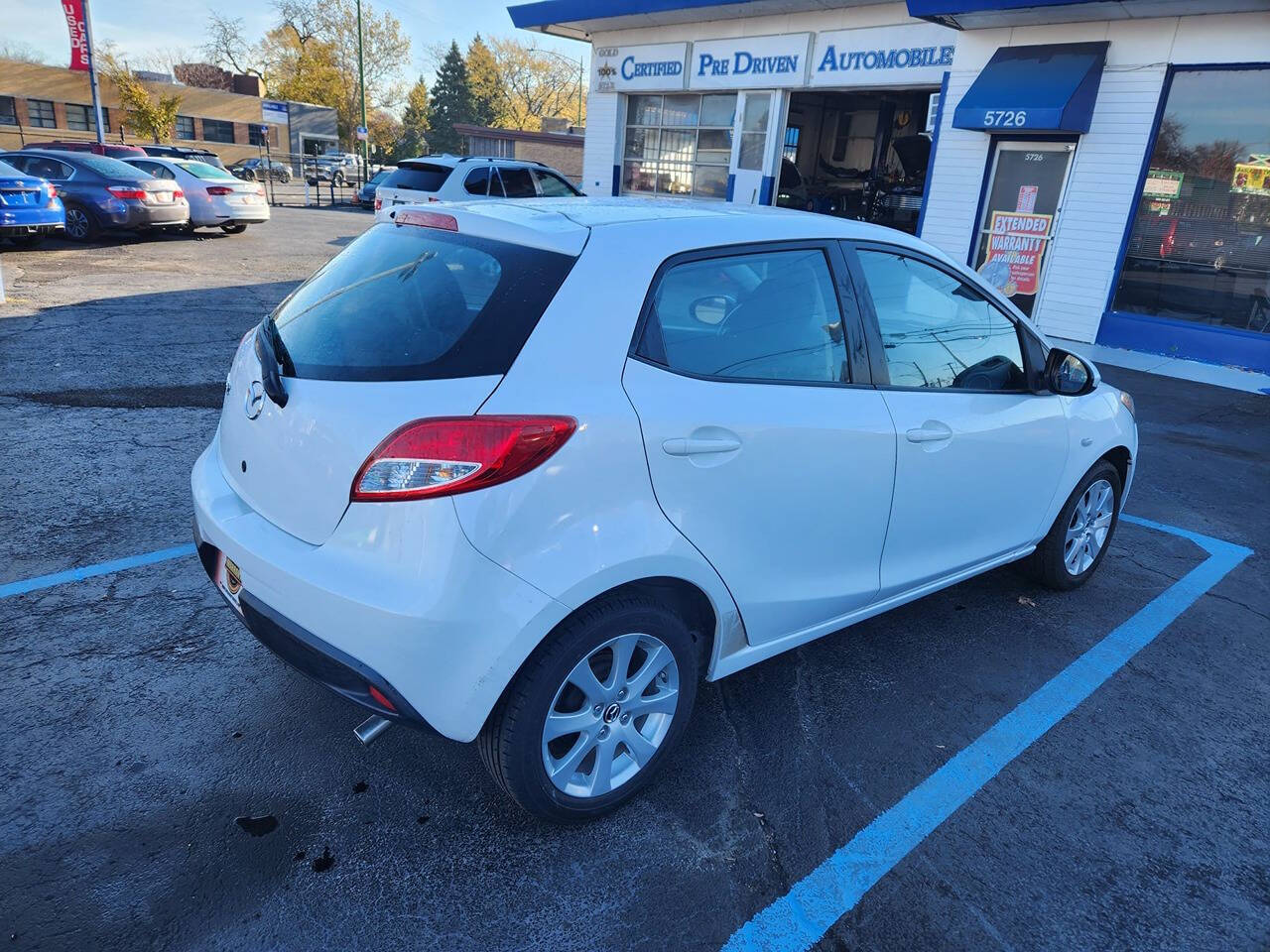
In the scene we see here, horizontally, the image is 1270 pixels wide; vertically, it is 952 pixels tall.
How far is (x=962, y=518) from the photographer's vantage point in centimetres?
342

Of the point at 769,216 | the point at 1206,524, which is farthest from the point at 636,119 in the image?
the point at 769,216

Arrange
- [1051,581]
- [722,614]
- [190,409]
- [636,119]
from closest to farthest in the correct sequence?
[722,614], [1051,581], [190,409], [636,119]

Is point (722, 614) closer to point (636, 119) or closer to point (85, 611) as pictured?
point (85, 611)

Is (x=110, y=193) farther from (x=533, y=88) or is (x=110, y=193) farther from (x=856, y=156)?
(x=533, y=88)

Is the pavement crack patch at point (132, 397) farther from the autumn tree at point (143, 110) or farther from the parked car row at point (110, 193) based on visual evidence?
the autumn tree at point (143, 110)

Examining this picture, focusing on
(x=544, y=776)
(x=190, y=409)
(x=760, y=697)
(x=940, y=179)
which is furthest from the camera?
(x=940, y=179)

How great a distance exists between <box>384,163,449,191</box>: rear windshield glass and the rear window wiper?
12.9 m

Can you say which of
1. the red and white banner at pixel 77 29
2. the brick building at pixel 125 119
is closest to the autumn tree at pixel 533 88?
the brick building at pixel 125 119

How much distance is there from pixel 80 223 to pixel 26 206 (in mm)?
2497

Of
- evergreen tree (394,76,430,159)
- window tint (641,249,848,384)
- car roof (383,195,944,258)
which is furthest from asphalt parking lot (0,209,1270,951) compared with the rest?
evergreen tree (394,76,430,159)

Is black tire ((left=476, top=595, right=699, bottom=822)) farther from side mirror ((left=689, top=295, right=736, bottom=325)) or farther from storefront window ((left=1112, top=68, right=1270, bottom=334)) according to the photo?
storefront window ((left=1112, top=68, right=1270, bottom=334))

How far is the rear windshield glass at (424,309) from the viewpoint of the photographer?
2283mm

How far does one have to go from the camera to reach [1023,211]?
483 inches

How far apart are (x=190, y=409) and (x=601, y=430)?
512 cm
